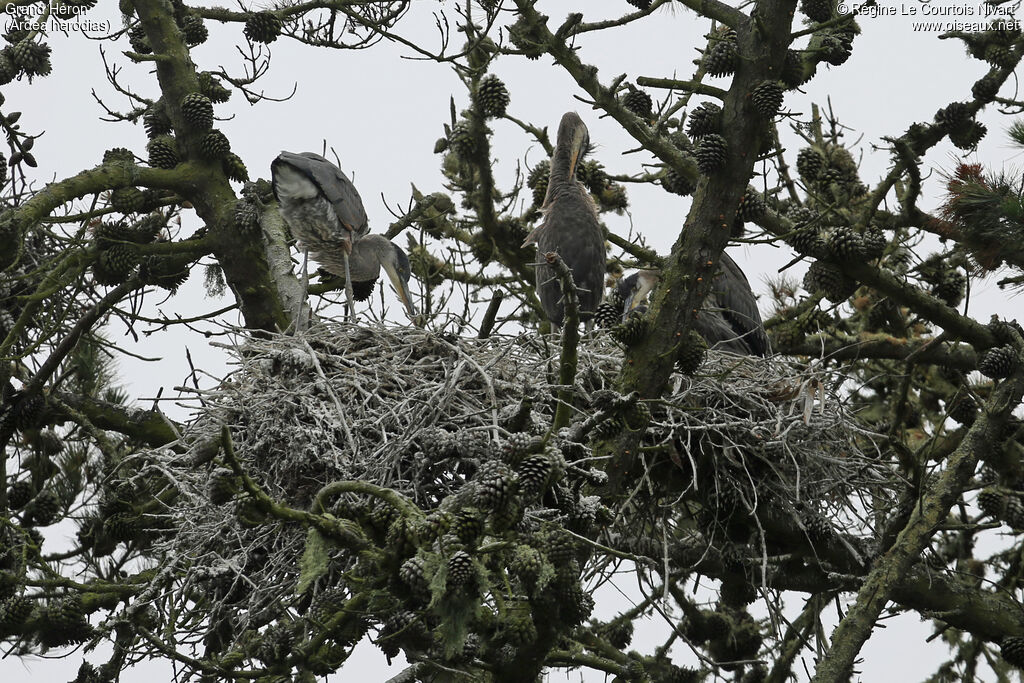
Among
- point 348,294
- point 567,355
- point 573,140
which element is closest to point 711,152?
point 567,355

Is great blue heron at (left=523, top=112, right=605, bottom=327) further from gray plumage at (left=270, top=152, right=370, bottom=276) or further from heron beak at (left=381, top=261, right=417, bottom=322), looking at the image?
gray plumage at (left=270, top=152, right=370, bottom=276)

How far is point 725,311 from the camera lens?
6.85m

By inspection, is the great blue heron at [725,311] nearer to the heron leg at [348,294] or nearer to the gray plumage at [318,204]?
the heron leg at [348,294]

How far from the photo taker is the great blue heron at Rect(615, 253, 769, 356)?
267 inches

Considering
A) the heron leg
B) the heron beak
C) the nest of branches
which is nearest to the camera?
the nest of branches

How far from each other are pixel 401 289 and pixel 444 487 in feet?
11.9

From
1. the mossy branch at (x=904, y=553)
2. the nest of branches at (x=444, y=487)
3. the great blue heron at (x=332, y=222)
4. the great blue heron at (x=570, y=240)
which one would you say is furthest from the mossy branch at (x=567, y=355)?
the great blue heron at (x=332, y=222)

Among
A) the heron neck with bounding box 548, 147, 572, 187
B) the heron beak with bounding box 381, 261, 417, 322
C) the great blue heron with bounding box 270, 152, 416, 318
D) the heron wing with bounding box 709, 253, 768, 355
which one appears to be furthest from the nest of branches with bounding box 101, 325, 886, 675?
the heron beak with bounding box 381, 261, 417, 322

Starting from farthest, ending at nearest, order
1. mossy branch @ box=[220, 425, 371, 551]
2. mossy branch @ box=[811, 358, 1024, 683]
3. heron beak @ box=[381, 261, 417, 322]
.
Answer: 1. heron beak @ box=[381, 261, 417, 322]
2. mossy branch @ box=[811, 358, 1024, 683]
3. mossy branch @ box=[220, 425, 371, 551]

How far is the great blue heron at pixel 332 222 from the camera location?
7.42m

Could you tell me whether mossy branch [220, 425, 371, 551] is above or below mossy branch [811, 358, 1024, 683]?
below

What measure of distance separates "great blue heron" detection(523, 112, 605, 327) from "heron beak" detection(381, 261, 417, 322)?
3.98 ft

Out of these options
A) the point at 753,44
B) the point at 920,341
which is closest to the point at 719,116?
the point at 753,44

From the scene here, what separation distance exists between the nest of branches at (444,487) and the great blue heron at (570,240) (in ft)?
3.35
